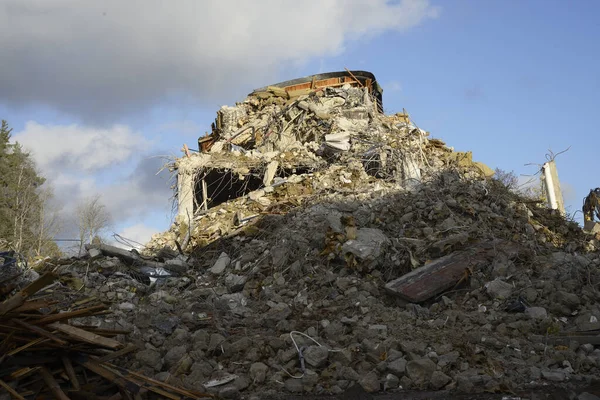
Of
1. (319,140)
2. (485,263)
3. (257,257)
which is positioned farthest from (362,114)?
(485,263)

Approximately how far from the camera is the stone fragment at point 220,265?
9.00 metres

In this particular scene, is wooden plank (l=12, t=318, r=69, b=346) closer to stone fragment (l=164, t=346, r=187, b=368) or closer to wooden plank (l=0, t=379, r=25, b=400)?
wooden plank (l=0, t=379, r=25, b=400)

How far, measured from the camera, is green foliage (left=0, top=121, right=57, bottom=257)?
875 inches

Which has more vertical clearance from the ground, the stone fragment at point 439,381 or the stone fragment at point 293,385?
the stone fragment at point 293,385

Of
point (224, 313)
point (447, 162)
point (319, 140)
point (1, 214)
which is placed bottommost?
Result: point (224, 313)

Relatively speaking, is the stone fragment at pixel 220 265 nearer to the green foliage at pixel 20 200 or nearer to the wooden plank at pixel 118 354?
the wooden plank at pixel 118 354

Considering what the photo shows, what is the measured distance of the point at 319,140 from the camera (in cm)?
1334

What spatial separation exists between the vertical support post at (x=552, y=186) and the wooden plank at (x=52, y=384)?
506 inches

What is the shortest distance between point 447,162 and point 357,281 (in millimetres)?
4834

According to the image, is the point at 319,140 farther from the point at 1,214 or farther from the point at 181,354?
the point at 1,214

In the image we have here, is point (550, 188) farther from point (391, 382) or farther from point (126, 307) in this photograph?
point (126, 307)

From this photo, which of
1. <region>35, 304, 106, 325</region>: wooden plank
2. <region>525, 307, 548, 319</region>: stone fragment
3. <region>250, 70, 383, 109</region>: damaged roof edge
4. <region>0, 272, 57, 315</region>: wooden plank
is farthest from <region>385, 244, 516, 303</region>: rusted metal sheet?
<region>250, 70, 383, 109</region>: damaged roof edge

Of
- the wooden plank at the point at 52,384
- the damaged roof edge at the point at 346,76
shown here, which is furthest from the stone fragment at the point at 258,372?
the damaged roof edge at the point at 346,76

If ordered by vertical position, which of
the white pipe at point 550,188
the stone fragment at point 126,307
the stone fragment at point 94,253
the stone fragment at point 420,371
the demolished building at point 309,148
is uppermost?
the demolished building at point 309,148
